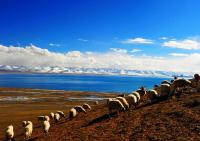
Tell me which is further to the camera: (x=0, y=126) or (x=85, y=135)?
(x=0, y=126)

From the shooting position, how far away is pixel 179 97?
2609 cm

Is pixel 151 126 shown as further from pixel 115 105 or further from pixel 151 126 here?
pixel 115 105

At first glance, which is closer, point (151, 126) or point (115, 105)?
point (151, 126)

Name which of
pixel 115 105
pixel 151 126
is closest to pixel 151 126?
pixel 151 126

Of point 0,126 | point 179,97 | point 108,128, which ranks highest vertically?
point 179,97

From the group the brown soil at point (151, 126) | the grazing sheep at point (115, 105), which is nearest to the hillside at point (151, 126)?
the brown soil at point (151, 126)

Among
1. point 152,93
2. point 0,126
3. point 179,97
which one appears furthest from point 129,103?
point 0,126

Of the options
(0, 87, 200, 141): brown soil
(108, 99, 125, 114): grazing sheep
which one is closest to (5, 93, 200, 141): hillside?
(0, 87, 200, 141): brown soil

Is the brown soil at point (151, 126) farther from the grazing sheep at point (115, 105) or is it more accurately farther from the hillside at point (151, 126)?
the grazing sheep at point (115, 105)

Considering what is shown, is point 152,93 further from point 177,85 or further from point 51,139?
point 51,139

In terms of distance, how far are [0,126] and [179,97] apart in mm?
22709

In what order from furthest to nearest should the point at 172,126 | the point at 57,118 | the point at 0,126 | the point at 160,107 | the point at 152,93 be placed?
the point at 0,126, the point at 57,118, the point at 152,93, the point at 160,107, the point at 172,126

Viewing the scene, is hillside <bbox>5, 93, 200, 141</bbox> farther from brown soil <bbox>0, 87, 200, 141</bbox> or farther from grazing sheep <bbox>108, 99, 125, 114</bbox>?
grazing sheep <bbox>108, 99, 125, 114</bbox>

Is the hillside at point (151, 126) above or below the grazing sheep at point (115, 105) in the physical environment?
below
